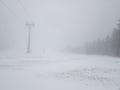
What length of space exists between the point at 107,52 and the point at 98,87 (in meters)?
54.1

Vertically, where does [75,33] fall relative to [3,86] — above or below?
above

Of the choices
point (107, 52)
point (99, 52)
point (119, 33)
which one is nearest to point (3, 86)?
point (119, 33)

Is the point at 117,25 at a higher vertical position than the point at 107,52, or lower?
higher

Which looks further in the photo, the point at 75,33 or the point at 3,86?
→ the point at 75,33

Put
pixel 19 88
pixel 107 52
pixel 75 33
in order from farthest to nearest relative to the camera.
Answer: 1. pixel 75 33
2. pixel 107 52
3. pixel 19 88

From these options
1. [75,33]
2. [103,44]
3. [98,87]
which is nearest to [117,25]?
[103,44]

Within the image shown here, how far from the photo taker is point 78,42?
6476 inches

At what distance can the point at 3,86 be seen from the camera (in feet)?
26.9

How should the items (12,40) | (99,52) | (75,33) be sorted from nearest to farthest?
(99,52) < (12,40) < (75,33)

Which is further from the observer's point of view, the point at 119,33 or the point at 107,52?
the point at 107,52

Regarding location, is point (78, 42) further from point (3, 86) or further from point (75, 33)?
Answer: point (3, 86)

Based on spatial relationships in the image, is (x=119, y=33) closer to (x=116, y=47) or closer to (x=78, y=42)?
(x=116, y=47)

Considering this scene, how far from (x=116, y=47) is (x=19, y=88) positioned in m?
45.9

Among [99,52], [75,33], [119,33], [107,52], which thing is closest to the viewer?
[119,33]
